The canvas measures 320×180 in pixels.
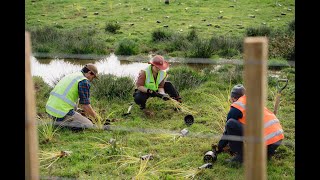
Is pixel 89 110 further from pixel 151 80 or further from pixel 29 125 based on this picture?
pixel 29 125

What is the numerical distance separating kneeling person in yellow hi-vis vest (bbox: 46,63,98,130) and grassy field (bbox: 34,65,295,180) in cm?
14

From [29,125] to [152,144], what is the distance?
3648mm

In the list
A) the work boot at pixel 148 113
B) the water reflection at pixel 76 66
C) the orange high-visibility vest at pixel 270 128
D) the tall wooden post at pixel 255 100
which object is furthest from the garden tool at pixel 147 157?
the water reflection at pixel 76 66

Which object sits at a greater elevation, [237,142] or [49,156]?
[237,142]

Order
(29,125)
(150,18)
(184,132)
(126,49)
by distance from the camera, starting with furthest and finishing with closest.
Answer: (150,18), (126,49), (184,132), (29,125)

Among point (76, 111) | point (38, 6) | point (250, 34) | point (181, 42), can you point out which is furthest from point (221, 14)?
point (76, 111)

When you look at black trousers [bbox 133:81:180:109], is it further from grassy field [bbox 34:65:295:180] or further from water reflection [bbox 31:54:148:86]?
water reflection [bbox 31:54:148:86]

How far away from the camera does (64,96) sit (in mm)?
6578

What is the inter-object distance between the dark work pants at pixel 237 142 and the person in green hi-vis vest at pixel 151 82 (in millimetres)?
2236

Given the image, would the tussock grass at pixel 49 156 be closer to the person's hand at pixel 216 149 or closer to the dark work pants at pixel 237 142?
the person's hand at pixel 216 149

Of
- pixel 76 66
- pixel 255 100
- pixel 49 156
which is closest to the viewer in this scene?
pixel 255 100

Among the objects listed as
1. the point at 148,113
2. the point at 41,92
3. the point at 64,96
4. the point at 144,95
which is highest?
the point at 64,96

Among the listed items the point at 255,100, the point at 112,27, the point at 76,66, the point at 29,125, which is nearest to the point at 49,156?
the point at 29,125

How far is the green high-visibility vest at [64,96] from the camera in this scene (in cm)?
654
